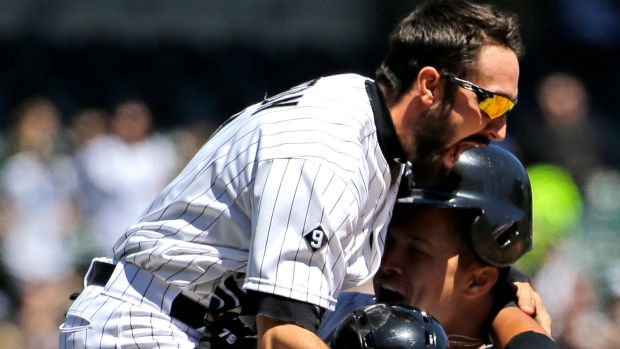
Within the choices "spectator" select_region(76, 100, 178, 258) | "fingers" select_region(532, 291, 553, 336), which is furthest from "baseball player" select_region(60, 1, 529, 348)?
"spectator" select_region(76, 100, 178, 258)

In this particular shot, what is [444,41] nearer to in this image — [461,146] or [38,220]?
[461,146]

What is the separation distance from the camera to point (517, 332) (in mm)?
3252

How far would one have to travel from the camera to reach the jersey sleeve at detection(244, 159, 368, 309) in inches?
103

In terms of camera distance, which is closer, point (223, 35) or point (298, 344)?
point (298, 344)

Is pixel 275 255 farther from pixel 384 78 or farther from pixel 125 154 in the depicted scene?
pixel 125 154

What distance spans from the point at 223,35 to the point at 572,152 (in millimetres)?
4595

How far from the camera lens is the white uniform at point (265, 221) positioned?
2631mm

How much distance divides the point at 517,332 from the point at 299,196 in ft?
3.41

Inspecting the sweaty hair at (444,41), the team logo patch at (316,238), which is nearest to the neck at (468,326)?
the sweaty hair at (444,41)

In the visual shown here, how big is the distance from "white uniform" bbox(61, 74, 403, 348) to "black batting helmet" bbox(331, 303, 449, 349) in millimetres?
109

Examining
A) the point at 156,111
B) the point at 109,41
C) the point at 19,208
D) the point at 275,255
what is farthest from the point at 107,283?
the point at 109,41

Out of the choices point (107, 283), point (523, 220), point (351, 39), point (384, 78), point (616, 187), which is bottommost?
point (616, 187)

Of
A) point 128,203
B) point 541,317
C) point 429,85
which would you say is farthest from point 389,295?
point 128,203

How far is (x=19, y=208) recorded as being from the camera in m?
7.80
